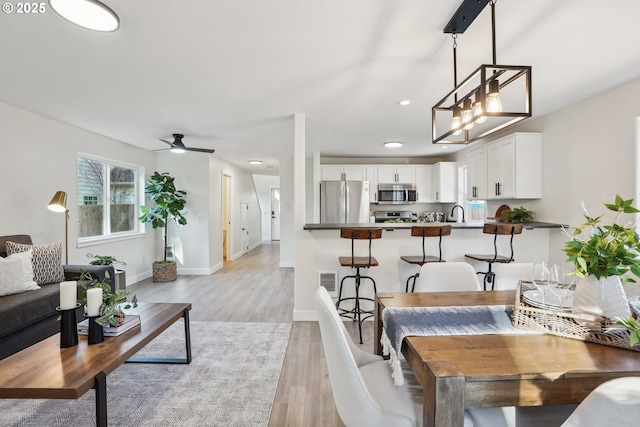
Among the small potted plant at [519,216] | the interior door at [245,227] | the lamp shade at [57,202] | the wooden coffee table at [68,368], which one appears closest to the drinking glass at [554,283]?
the wooden coffee table at [68,368]

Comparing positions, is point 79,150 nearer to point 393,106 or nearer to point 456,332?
point 393,106

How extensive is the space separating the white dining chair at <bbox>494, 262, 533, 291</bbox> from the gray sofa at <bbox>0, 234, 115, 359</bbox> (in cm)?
300

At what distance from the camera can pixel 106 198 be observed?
5062 mm

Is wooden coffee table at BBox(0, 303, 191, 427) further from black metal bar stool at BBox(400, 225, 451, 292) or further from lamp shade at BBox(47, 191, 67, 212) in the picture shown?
black metal bar stool at BBox(400, 225, 451, 292)

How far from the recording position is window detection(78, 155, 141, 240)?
4605mm

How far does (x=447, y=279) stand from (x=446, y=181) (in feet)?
14.6

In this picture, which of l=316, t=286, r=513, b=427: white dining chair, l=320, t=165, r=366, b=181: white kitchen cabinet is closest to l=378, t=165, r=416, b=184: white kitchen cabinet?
l=320, t=165, r=366, b=181: white kitchen cabinet

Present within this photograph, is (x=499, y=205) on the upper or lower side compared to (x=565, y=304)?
upper

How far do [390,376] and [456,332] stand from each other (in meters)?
0.39

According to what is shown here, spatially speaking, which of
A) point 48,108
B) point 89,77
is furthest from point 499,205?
point 48,108

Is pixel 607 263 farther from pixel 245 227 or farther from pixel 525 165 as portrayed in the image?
pixel 245 227

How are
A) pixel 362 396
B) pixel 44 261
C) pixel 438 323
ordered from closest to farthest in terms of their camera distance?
Result: pixel 362 396
pixel 438 323
pixel 44 261

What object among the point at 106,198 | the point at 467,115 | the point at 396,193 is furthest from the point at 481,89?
the point at 106,198

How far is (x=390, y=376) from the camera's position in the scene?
5.04ft
